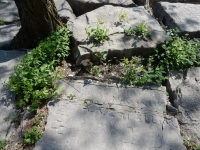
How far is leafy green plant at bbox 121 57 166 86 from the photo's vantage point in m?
3.13

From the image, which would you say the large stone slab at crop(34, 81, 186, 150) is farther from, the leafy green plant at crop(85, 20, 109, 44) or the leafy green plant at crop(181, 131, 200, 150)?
the leafy green plant at crop(85, 20, 109, 44)

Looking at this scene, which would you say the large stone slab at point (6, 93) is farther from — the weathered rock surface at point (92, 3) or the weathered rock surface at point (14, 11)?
the weathered rock surface at point (92, 3)

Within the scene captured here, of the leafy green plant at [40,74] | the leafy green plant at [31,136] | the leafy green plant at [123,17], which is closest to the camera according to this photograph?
the leafy green plant at [31,136]

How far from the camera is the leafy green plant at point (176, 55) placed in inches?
130

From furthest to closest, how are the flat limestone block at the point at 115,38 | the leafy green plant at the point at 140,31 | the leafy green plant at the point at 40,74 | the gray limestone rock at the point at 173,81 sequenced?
the leafy green plant at the point at 140,31, the flat limestone block at the point at 115,38, the gray limestone rock at the point at 173,81, the leafy green plant at the point at 40,74

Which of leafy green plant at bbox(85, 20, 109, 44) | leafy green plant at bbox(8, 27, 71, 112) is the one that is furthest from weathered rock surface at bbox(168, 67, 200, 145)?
leafy green plant at bbox(8, 27, 71, 112)

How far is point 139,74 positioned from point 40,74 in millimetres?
1253

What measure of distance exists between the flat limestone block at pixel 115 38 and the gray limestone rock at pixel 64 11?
0.69ft

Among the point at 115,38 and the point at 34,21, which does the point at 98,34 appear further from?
the point at 34,21

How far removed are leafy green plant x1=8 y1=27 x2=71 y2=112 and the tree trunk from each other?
0.17 m

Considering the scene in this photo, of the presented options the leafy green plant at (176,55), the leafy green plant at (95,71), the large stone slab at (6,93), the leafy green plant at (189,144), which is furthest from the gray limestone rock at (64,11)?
the leafy green plant at (189,144)

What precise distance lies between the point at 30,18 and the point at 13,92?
104 centimetres

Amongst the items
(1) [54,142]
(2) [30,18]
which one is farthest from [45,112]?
(2) [30,18]

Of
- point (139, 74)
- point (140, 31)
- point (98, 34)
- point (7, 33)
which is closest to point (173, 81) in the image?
point (139, 74)
